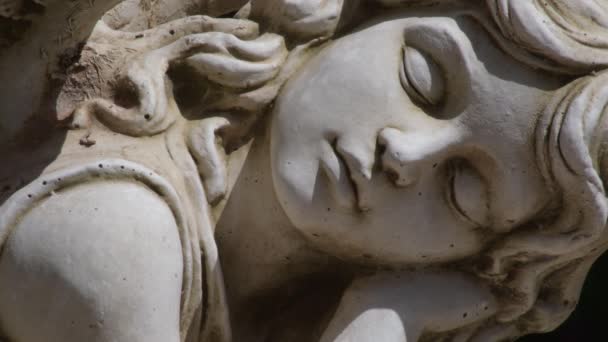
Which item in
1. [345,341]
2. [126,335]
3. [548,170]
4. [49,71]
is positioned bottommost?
[345,341]

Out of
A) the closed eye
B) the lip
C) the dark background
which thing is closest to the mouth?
the lip

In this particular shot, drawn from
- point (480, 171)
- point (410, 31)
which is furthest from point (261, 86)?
point (480, 171)

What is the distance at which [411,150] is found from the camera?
1857 millimetres

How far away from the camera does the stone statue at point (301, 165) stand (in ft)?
5.75

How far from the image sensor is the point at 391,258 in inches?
77.2

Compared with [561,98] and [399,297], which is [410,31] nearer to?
[561,98]

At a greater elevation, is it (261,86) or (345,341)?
(261,86)

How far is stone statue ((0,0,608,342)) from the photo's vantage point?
1752mm

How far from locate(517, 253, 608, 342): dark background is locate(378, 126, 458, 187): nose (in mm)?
1532

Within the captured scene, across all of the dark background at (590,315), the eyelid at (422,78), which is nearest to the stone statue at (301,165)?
the eyelid at (422,78)

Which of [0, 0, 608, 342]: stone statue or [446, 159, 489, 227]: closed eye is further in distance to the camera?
[446, 159, 489, 227]: closed eye

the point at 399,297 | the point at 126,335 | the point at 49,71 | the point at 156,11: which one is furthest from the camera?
the point at 156,11

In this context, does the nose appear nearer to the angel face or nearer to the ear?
the angel face

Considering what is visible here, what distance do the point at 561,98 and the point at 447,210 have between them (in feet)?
0.84
